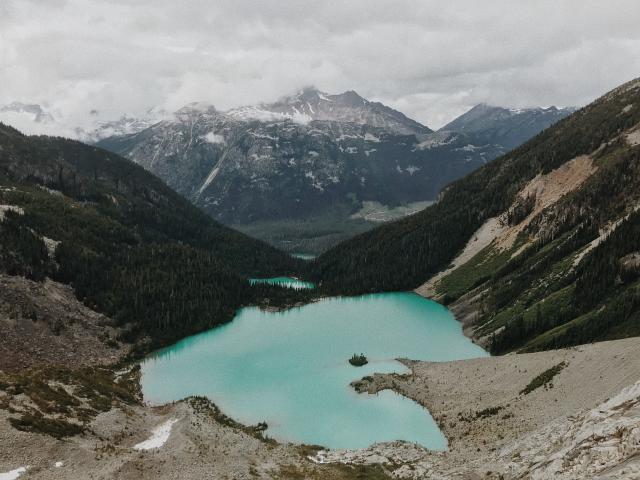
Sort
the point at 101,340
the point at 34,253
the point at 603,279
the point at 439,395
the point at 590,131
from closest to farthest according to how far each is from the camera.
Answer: the point at 439,395 → the point at 603,279 → the point at 101,340 → the point at 34,253 → the point at 590,131

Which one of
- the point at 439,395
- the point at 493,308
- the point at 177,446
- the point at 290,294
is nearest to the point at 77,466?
the point at 177,446

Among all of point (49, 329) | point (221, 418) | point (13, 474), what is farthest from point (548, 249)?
point (13, 474)

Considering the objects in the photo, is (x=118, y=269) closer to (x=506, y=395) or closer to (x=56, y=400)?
(x=56, y=400)

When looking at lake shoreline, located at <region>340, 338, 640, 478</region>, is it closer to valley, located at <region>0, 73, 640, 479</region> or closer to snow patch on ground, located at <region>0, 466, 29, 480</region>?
valley, located at <region>0, 73, 640, 479</region>

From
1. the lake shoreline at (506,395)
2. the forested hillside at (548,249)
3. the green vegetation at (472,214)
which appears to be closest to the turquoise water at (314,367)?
the lake shoreline at (506,395)

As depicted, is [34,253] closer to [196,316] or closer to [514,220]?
[196,316]

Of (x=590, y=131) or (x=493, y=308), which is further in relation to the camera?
(x=590, y=131)
